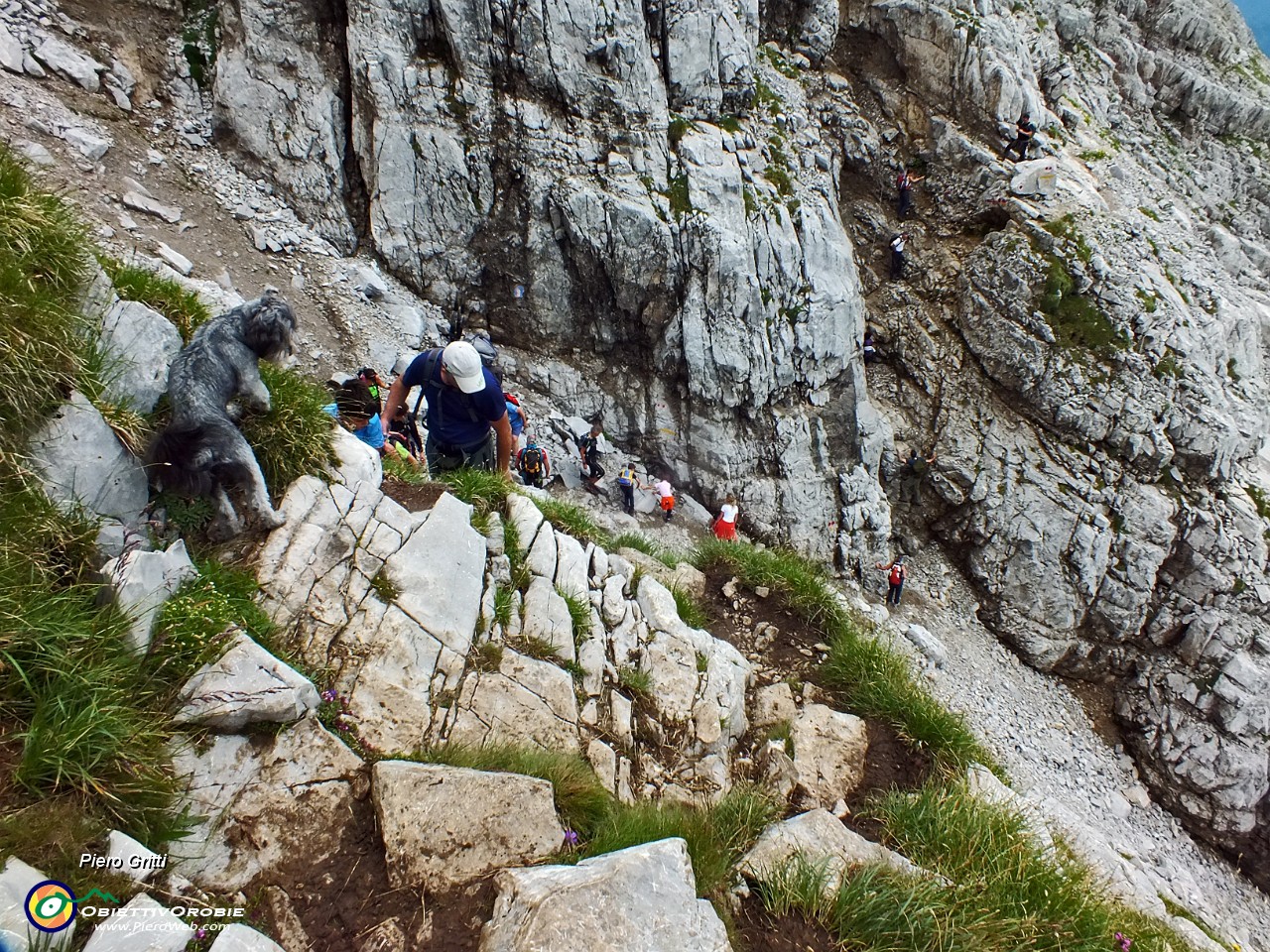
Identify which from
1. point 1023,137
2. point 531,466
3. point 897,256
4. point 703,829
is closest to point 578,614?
point 703,829

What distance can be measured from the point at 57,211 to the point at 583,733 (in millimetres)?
6291

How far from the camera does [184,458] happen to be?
4.50 metres

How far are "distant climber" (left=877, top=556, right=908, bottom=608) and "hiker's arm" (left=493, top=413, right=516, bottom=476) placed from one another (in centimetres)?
1770

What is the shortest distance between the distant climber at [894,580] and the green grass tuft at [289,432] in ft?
65.3

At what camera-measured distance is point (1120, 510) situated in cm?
2056

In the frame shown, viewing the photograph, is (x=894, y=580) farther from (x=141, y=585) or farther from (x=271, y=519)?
(x=141, y=585)

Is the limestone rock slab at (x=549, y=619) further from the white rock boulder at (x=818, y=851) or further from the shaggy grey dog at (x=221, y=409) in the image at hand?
the white rock boulder at (x=818, y=851)

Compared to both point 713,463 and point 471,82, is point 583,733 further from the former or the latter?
point 471,82

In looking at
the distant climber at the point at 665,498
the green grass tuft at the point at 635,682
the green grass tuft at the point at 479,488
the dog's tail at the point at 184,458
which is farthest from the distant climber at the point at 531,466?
the dog's tail at the point at 184,458

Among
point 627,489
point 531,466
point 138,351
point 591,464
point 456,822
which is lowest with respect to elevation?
point 627,489

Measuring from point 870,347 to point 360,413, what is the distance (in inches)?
819

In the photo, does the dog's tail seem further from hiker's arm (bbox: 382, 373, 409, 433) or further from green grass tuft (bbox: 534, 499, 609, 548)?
green grass tuft (bbox: 534, 499, 609, 548)

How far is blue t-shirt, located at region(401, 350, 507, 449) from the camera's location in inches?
263

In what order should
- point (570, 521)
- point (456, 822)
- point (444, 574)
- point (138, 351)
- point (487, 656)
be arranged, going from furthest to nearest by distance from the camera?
point (570, 521), point (444, 574), point (487, 656), point (138, 351), point (456, 822)
